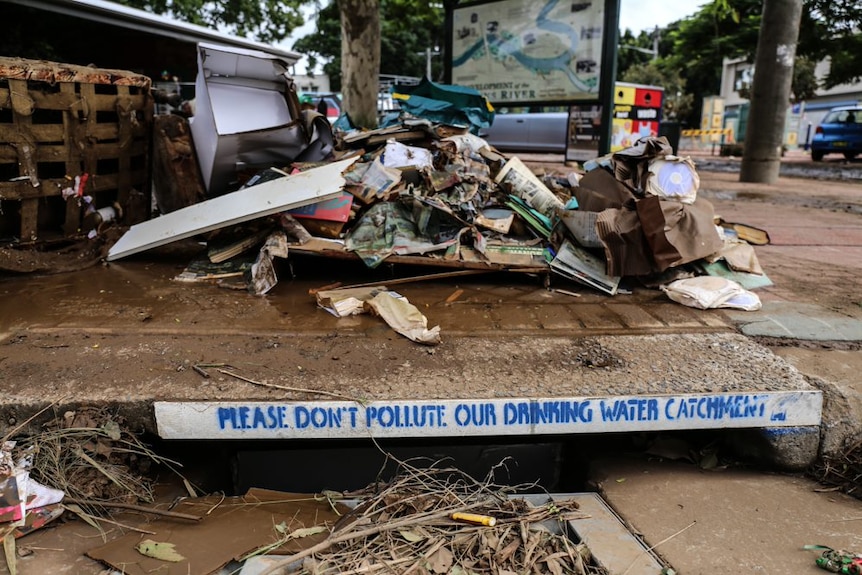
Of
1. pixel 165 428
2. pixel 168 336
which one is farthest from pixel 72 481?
pixel 168 336

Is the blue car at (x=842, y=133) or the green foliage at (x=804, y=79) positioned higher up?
the green foliage at (x=804, y=79)

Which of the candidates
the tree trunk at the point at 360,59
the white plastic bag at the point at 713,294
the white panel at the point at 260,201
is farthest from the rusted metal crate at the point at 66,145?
the white plastic bag at the point at 713,294

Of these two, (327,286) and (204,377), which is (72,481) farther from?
(327,286)

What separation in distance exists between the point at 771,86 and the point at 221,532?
9.78 meters

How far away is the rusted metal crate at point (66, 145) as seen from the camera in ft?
11.6

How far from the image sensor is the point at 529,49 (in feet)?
23.1

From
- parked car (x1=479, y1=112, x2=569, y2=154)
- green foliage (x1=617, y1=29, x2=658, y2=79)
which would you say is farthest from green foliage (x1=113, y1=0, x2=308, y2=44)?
green foliage (x1=617, y1=29, x2=658, y2=79)

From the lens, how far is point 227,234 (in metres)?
→ 3.85

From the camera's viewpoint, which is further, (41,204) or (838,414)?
(41,204)

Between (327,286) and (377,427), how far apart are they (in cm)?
135

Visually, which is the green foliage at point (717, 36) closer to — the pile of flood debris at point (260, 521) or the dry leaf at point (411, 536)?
the pile of flood debris at point (260, 521)

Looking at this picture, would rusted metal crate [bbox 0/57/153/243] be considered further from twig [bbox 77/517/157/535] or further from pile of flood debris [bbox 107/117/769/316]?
twig [bbox 77/517/157/535]

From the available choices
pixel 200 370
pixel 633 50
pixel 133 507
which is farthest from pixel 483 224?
pixel 633 50

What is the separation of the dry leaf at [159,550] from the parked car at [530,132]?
11817mm
